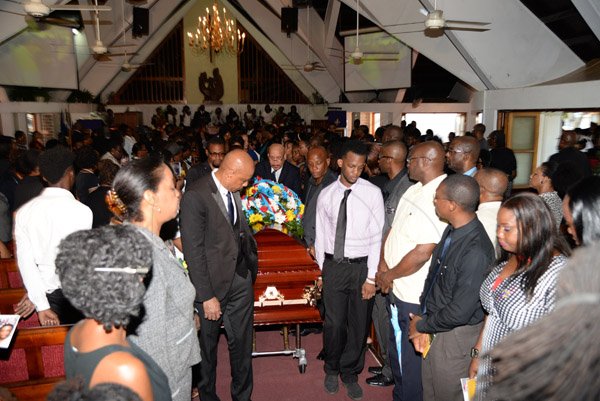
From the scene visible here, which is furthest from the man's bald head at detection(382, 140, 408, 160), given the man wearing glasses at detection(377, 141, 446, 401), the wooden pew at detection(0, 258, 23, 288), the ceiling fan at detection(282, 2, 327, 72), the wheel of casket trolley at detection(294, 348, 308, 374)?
the ceiling fan at detection(282, 2, 327, 72)

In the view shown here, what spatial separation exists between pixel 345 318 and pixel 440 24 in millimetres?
5330

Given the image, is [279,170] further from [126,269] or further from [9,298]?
[126,269]

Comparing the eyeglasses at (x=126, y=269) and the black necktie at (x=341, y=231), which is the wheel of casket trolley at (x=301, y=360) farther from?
the eyeglasses at (x=126, y=269)

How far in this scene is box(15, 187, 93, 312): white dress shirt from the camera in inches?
111

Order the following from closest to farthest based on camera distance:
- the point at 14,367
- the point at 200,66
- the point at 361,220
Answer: the point at 14,367, the point at 361,220, the point at 200,66

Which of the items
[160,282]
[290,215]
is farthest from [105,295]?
[290,215]

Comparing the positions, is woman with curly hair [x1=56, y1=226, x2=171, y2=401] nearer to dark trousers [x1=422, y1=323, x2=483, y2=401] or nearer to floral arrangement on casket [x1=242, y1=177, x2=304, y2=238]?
dark trousers [x1=422, y1=323, x2=483, y2=401]

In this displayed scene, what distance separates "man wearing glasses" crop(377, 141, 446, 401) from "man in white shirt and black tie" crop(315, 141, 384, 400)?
8.9 inches

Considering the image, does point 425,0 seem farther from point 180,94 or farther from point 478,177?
point 180,94

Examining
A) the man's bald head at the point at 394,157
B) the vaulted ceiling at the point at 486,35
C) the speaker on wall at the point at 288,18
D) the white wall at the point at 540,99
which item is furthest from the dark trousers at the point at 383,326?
the speaker on wall at the point at 288,18

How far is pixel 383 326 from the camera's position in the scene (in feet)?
12.5

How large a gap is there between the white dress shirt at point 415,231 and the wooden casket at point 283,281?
32.7 inches

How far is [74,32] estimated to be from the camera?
47.6 ft

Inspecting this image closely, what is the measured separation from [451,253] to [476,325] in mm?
470
